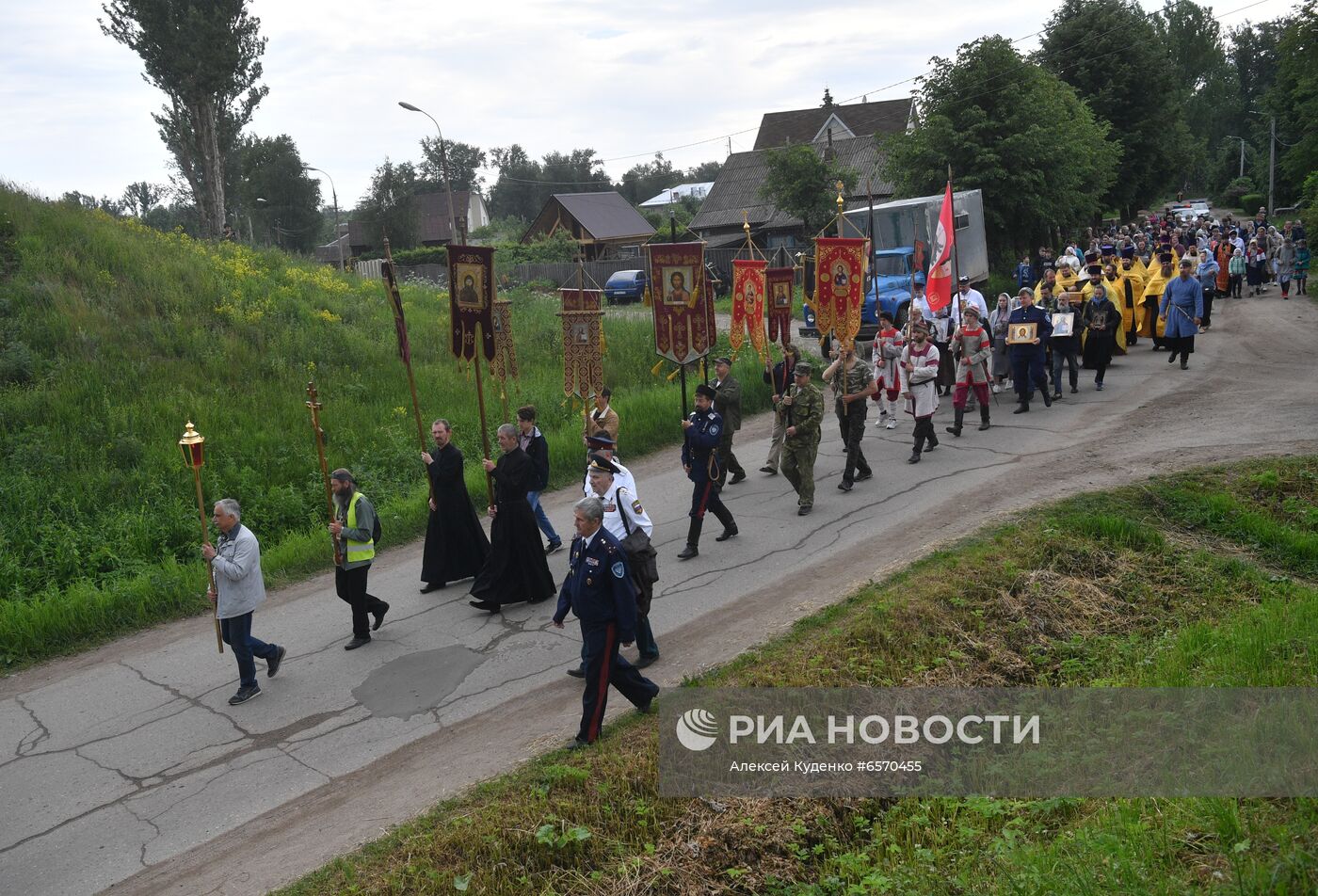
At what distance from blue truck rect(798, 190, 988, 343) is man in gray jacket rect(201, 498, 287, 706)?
1788 cm

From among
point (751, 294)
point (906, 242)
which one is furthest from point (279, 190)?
point (751, 294)

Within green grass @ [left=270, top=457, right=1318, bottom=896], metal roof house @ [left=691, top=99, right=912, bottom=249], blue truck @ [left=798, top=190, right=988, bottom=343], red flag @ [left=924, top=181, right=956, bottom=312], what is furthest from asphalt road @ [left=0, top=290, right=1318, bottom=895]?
metal roof house @ [left=691, top=99, right=912, bottom=249]

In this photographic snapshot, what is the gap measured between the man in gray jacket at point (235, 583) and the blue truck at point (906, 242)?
1788 centimetres

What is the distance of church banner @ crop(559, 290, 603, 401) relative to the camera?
14750 mm

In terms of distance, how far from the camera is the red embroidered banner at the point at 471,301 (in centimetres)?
1108

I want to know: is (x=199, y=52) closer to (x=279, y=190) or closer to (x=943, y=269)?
(x=279, y=190)

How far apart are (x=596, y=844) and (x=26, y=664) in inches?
278

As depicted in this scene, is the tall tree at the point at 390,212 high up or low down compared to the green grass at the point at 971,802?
up

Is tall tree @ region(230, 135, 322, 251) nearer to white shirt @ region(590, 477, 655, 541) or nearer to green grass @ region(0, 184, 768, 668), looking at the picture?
green grass @ region(0, 184, 768, 668)

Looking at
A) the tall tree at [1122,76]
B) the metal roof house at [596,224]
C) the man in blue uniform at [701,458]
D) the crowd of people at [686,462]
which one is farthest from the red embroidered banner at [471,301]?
the metal roof house at [596,224]

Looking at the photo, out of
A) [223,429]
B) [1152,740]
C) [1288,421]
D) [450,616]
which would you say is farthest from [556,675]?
[1288,421]

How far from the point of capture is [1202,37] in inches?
3393

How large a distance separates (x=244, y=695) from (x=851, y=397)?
7620 millimetres

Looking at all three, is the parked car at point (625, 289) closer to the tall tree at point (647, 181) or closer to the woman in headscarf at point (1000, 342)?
the woman in headscarf at point (1000, 342)
